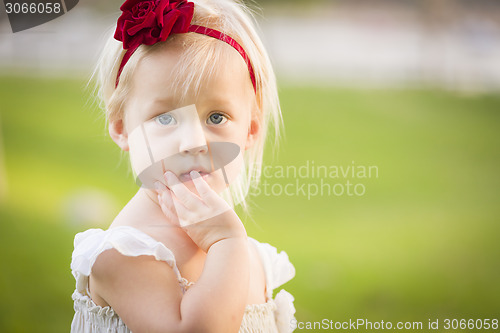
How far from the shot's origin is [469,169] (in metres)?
1.12

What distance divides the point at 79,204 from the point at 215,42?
49 cm

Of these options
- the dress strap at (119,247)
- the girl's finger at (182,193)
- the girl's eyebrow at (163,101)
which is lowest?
the dress strap at (119,247)

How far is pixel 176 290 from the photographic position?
737 mm

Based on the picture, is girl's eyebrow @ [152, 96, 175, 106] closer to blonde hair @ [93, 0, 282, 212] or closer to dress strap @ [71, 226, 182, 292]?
blonde hair @ [93, 0, 282, 212]

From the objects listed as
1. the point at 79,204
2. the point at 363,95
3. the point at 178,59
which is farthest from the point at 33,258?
the point at 363,95

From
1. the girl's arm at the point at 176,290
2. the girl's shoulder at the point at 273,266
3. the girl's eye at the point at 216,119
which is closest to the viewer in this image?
the girl's arm at the point at 176,290

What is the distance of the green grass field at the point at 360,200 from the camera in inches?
43.0

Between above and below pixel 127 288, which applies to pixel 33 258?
above

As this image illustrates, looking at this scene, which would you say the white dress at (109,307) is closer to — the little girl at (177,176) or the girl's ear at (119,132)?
the little girl at (177,176)

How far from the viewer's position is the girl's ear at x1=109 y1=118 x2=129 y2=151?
859 millimetres

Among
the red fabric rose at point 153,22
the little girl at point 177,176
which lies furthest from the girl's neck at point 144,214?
the red fabric rose at point 153,22

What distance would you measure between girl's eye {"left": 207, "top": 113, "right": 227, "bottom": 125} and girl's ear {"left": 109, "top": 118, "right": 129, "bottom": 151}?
0.14 metres

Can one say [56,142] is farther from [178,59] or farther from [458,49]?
[458,49]

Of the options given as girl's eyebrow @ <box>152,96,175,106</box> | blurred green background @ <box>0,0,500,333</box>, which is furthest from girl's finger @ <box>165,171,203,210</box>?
blurred green background @ <box>0,0,500,333</box>
